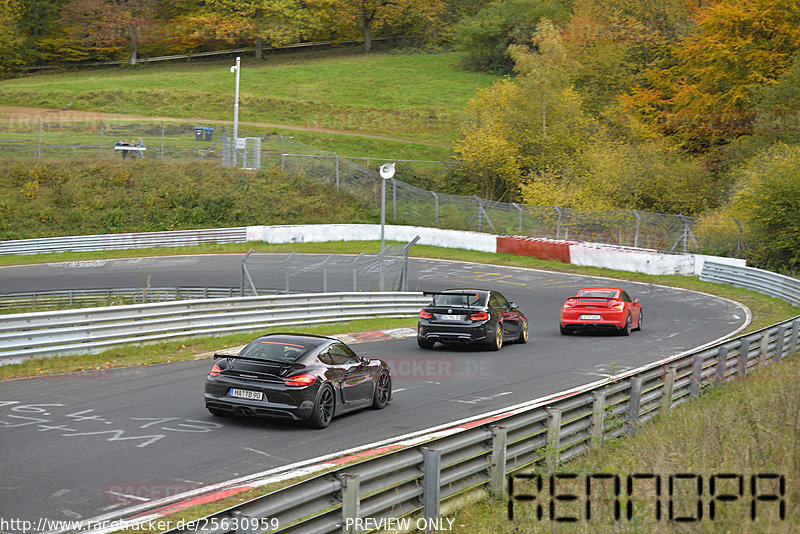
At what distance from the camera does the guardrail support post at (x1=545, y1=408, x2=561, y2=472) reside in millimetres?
8859

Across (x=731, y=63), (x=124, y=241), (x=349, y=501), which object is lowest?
(x=349, y=501)

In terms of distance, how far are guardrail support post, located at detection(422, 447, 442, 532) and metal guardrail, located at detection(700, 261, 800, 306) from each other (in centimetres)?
2577

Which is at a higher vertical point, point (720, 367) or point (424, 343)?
point (720, 367)

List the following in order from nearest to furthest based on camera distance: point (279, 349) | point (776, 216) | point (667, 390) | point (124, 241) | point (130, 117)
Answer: point (667, 390) → point (279, 349) → point (776, 216) → point (124, 241) → point (130, 117)

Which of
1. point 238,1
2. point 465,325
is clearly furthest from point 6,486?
point 238,1

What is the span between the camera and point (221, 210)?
4769 centimetres

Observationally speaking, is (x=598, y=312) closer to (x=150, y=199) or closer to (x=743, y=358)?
(x=743, y=358)

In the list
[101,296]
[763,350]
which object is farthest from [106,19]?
[763,350]

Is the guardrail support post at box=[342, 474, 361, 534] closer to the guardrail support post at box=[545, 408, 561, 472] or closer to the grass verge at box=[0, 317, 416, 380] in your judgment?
the guardrail support post at box=[545, 408, 561, 472]

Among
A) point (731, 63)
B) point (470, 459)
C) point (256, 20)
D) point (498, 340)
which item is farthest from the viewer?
point (256, 20)

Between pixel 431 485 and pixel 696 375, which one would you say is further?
pixel 696 375

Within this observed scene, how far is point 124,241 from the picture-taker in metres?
43.0

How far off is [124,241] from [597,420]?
36959mm

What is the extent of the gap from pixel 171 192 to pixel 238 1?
4728 centimetres
